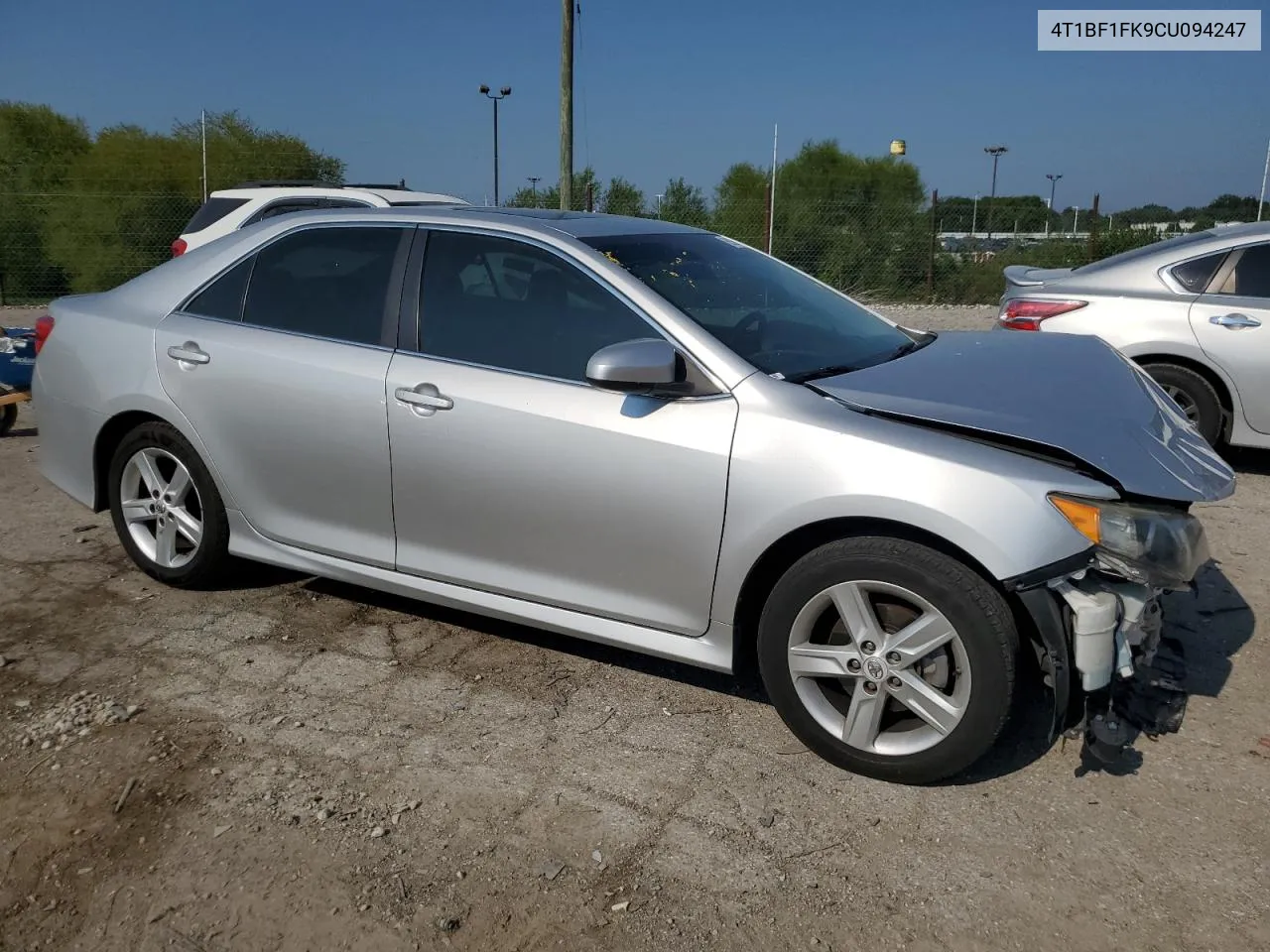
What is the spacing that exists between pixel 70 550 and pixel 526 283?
9.85 feet

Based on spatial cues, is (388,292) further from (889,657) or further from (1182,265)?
(1182,265)

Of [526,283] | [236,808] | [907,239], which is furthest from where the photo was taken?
[907,239]

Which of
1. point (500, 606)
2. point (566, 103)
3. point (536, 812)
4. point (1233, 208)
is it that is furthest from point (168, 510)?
point (1233, 208)

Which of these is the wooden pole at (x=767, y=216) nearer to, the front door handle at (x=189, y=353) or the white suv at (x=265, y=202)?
the white suv at (x=265, y=202)

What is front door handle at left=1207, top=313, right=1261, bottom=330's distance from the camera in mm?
6289

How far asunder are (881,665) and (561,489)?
3.74 feet

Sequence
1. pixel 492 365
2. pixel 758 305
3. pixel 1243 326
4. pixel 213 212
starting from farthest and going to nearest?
1. pixel 213 212
2. pixel 1243 326
3. pixel 758 305
4. pixel 492 365

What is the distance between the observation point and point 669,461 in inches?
130

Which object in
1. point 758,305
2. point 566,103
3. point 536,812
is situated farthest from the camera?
point 566,103

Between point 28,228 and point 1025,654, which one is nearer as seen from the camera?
point 1025,654

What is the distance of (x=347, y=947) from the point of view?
2.52 meters

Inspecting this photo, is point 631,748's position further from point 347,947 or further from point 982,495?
point 982,495

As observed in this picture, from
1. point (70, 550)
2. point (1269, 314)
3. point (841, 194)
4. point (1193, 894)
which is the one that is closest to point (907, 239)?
→ point (841, 194)

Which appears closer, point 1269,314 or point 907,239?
point 1269,314
